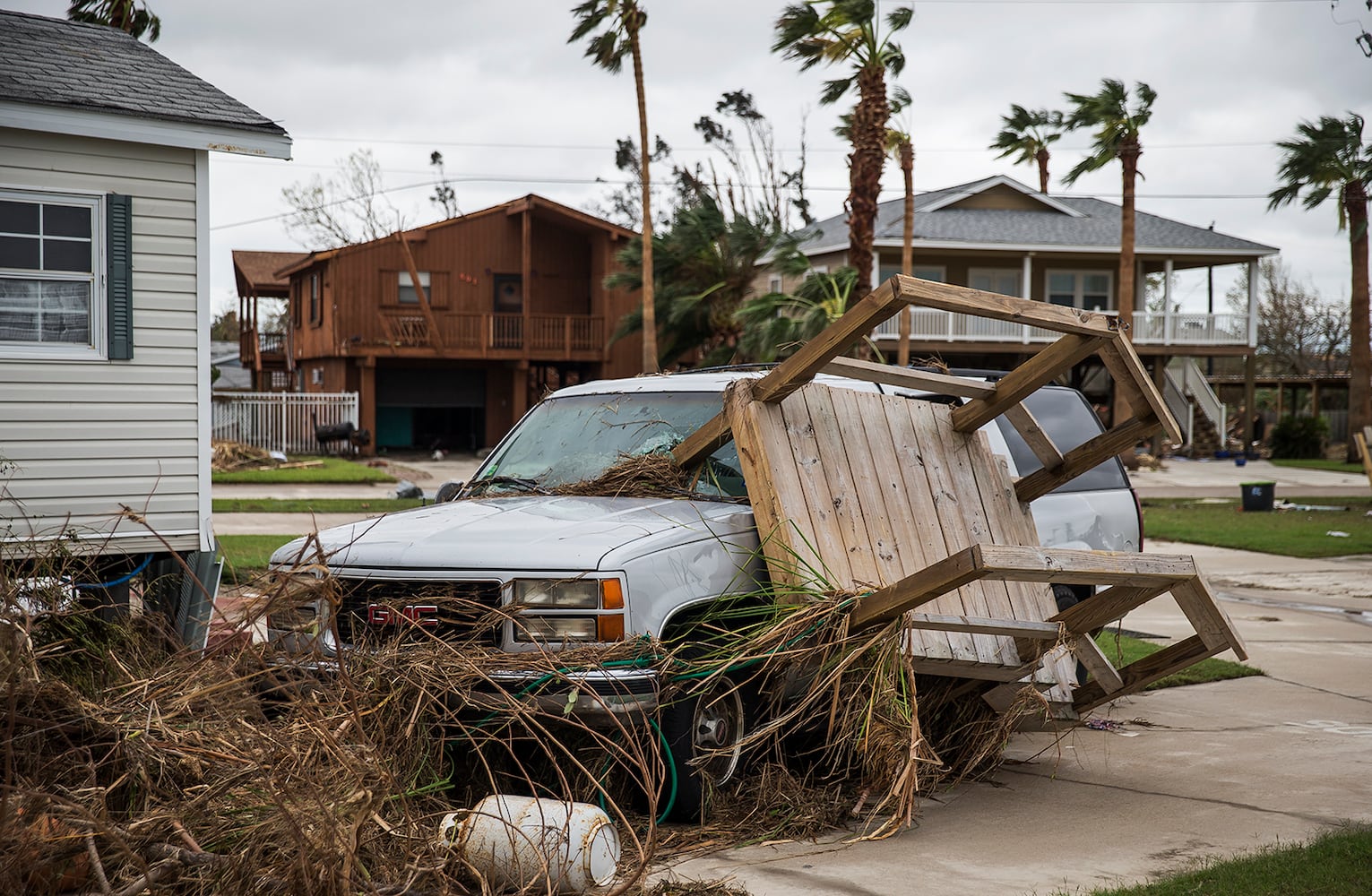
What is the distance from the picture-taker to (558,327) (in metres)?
35.8

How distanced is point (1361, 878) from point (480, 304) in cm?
3351

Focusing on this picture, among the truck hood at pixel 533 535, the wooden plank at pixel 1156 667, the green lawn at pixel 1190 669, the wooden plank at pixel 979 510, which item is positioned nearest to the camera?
the truck hood at pixel 533 535

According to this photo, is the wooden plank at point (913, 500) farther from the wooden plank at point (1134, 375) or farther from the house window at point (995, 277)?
the house window at point (995, 277)

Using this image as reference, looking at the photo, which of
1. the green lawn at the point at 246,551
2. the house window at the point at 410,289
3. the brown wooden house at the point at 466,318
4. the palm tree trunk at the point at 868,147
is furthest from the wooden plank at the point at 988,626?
the house window at the point at 410,289

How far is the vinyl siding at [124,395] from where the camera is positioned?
8.73 m

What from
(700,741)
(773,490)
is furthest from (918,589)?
(700,741)

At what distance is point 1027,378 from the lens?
5750mm

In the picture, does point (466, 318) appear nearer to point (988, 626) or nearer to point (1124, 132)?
point (1124, 132)

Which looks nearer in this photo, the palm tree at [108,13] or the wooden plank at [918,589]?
the wooden plank at [918,589]

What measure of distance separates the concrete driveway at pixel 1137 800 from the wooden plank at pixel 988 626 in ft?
2.48

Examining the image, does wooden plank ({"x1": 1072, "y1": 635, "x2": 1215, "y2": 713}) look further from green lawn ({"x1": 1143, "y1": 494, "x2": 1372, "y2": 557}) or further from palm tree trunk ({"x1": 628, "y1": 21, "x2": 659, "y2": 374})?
palm tree trunk ({"x1": 628, "y1": 21, "x2": 659, "y2": 374})

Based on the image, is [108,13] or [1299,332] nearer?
[108,13]

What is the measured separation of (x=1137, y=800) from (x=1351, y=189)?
1295 inches

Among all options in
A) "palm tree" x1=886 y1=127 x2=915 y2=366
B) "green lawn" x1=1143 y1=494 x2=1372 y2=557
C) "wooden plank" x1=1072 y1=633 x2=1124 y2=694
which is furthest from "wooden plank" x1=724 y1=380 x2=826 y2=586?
"palm tree" x1=886 y1=127 x2=915 y2=366
